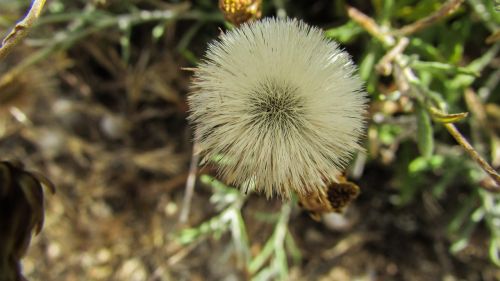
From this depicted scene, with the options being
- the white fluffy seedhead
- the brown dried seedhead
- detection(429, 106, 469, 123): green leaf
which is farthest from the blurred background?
the white fluffy seedhead

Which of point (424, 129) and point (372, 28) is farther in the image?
point (372, 28)

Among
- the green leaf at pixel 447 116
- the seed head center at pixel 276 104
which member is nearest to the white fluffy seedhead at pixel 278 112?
the seed head center at pixel 276 104

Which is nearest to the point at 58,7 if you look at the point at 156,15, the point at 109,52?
the point at 109,52

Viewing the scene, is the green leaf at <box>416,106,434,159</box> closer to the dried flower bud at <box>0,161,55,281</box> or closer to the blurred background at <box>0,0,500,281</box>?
the blurred background at <box>0,0,500,281</box>

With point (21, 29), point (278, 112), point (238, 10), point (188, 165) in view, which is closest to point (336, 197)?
point (278, 112)

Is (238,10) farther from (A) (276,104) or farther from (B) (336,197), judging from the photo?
(B) (336,197)

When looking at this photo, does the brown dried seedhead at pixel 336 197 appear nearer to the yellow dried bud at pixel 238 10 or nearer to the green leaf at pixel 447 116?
the green leaf at pixel 447 116
